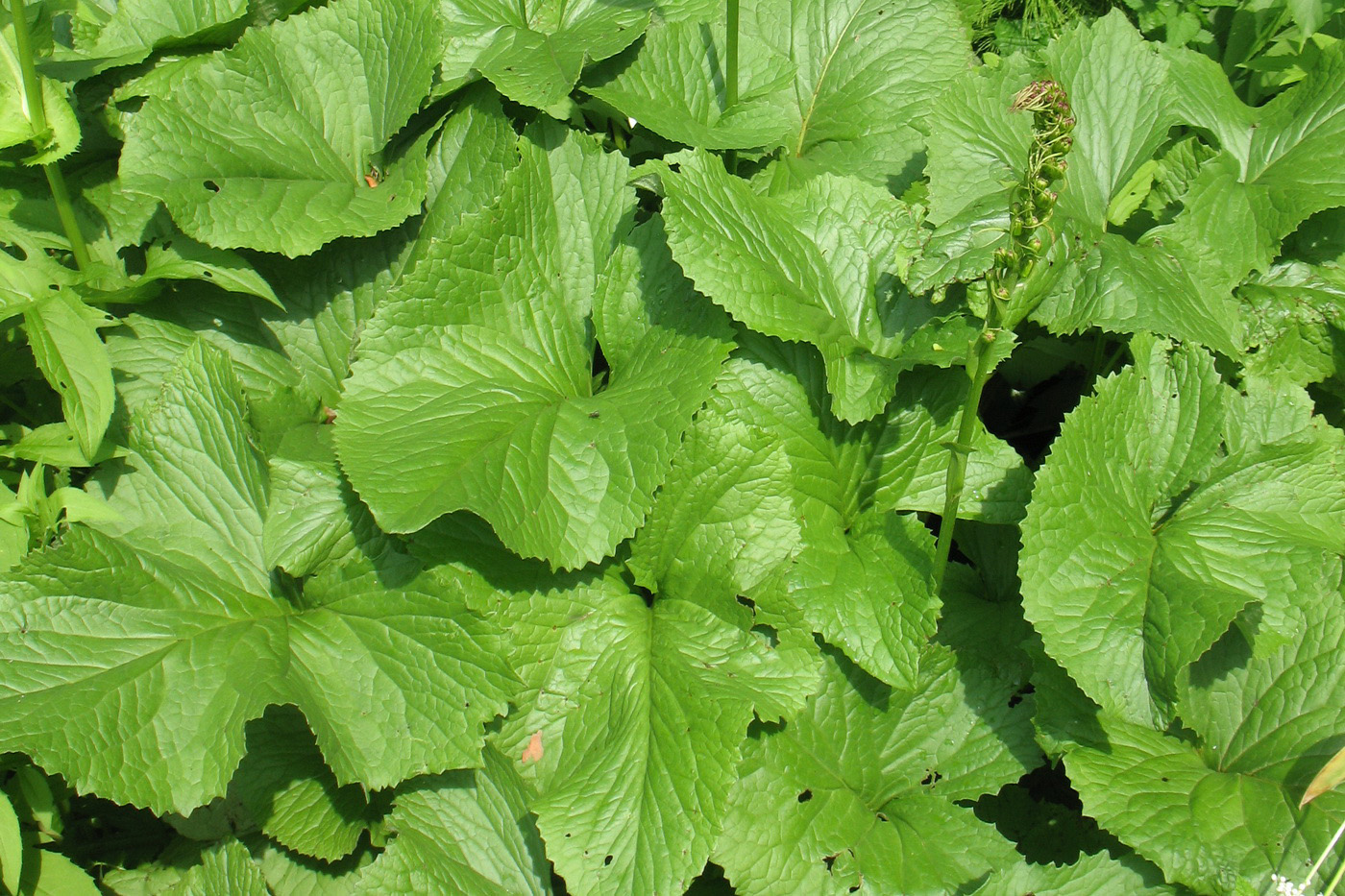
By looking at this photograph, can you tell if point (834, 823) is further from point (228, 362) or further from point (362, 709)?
point (228, 362)

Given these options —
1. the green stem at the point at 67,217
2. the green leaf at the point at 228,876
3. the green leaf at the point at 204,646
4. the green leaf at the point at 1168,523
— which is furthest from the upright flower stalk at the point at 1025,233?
the green stem at the point at 67,217

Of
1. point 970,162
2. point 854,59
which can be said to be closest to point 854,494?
point 970,162

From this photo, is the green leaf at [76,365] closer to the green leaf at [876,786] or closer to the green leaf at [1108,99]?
the green leaf at [876,786]

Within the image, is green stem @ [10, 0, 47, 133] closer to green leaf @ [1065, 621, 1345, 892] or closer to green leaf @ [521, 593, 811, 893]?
green leaf @ [521, 593, 811, 893]

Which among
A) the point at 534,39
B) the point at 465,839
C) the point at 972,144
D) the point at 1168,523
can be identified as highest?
the point at 534,39

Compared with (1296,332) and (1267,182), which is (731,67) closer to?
(1267,182)
